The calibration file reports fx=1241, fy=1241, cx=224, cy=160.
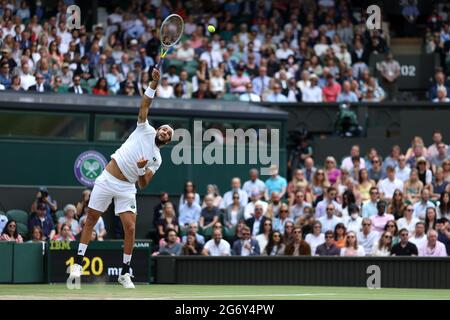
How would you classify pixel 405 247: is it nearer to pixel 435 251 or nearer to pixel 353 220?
pixel 435 251

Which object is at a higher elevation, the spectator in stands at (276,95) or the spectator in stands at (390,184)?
the spectator in stands at (276,95)

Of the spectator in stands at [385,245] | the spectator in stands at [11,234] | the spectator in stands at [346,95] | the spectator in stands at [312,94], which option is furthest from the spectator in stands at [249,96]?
the spectator in stands at [11,234]

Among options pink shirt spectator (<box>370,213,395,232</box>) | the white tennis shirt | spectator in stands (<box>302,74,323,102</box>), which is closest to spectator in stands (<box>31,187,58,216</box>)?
pink shirt spectator (<box>370,213,395,232</box>)

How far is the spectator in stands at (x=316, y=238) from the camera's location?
20.3m

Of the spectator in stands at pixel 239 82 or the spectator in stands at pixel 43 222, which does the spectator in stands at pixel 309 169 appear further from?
the spectator in stands at pixel 43 222

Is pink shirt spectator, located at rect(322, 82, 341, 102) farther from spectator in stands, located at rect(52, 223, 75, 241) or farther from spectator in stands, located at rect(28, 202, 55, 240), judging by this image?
spectator in stands, located at rect(52, 223, 75, 241)

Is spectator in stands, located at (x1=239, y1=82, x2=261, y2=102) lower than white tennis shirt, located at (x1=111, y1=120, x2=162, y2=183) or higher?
higher

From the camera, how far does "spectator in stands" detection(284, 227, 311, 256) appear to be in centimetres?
1983

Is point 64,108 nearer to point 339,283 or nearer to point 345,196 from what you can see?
point 345,196

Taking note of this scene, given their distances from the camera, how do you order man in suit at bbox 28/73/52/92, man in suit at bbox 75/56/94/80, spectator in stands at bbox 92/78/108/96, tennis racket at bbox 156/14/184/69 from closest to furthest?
tennis racket at bbox 156/14/184/69, man in suit at bbox 28/73/52/92, spectator in stands at bbox 92/78/108/96, man in suit at bbox 75/56/94/80

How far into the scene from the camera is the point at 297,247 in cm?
1988

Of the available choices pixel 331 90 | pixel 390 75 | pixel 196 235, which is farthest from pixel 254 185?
pixel 390 75

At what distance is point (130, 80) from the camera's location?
2502 centimetres

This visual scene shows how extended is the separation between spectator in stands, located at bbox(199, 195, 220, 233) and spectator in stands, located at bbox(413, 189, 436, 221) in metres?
3.46
